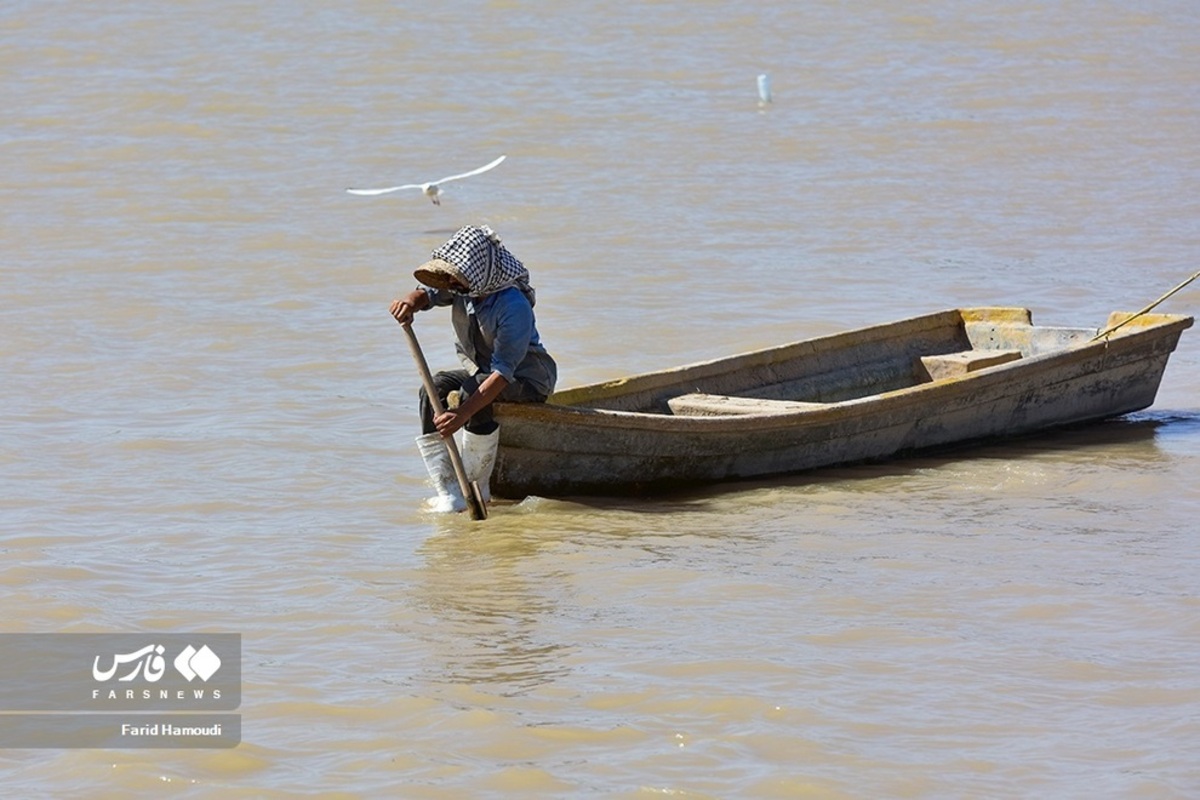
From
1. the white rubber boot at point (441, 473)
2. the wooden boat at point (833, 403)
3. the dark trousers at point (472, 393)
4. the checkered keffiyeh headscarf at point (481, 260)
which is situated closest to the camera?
the checkered keffiyeh headscarf at point (481, 260)

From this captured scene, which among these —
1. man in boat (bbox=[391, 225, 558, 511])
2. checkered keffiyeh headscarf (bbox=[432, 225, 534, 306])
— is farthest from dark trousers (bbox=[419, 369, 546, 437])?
checkered keffiyeh headscarf (bbox=[432, 225, 534, 306])

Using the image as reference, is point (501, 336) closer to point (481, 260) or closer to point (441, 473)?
point (481, 260)

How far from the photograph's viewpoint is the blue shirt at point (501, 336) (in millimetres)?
5953

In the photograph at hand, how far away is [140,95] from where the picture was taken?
54.7 feet

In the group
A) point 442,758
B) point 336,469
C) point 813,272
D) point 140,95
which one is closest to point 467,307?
point 336,469

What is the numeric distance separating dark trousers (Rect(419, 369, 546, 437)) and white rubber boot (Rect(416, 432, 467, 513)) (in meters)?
0.06

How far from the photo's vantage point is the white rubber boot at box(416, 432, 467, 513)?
6121 mm

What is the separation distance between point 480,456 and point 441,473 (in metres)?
0.21

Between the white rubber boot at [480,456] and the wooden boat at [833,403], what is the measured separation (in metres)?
0.05

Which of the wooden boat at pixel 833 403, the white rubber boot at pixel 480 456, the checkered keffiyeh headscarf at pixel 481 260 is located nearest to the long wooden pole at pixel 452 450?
the white rubber boot at pixel 480 456

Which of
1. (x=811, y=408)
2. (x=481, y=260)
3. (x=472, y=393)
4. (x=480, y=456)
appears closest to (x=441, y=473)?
(x=480, y=456)

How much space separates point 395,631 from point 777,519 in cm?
171

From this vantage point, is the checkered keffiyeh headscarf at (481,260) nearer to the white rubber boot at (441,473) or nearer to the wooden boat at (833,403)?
the wooden boat at (833,403)

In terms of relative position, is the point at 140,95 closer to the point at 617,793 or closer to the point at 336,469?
the point at 336,469
